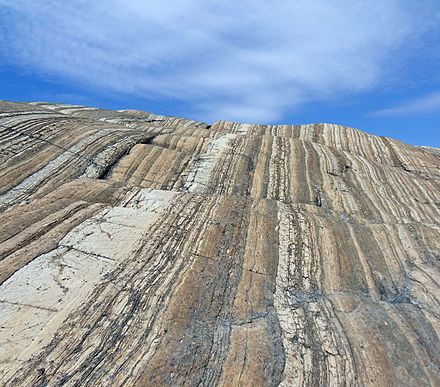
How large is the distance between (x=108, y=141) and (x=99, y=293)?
9284 mm

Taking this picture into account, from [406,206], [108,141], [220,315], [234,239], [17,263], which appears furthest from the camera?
[108,141]

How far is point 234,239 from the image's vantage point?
34.1 ft

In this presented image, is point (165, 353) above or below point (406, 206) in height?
below

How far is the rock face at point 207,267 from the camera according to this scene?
6.98m

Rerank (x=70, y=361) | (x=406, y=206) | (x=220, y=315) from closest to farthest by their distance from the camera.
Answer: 1. (x=70, y=361)
2. (x=220, y=315)
3. (x=406, y=206)

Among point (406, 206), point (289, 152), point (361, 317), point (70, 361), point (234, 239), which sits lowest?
point (70, 361)

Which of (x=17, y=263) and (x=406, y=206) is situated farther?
(x=406, y=206)

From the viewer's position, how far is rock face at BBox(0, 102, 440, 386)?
698 centimetres

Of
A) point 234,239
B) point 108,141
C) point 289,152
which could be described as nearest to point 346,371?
point 234,239

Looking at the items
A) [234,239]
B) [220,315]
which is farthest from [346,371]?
[234,239]

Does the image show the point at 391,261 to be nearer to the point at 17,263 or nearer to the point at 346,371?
the point at 346,371

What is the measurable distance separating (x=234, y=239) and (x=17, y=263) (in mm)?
5198

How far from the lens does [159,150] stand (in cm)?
1622

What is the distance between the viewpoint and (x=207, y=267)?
Answer: 9336 mm
